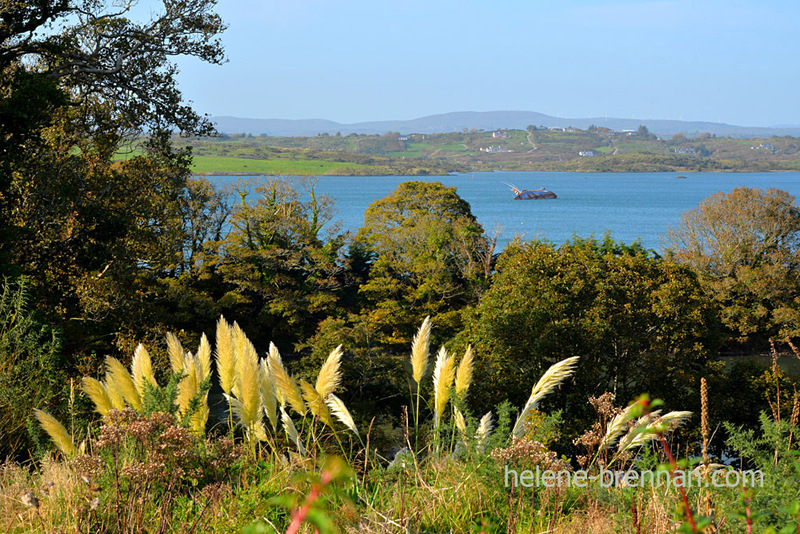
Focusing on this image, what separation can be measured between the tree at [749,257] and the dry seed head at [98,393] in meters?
31.1

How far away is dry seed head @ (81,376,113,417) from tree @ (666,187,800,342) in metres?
31.1

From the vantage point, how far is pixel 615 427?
355 centimetres

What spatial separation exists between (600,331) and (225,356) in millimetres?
15358

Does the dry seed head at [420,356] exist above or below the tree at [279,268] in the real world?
above

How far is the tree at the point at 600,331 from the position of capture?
1805cm

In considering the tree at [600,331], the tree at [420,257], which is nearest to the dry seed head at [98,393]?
the tree at [600,331]

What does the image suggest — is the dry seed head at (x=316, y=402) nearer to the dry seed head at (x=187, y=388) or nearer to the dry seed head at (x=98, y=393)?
the dry seed head at (x=187, y=388)

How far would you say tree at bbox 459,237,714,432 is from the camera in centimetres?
1805

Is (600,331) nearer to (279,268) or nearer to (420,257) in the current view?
(420,257)

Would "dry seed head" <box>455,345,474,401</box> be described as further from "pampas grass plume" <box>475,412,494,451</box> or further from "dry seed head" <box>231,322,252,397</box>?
"dry seed head" <box>231,322,252,397</box>

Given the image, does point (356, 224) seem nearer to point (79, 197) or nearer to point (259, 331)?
point (259, 331)

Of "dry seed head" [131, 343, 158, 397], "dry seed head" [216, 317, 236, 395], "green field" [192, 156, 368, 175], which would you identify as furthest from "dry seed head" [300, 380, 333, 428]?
"green field" [192, 156, 368, 175]

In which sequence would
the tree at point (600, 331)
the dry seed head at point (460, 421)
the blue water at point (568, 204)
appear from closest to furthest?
1. the dry seed head at point (460, 421)
2. the tree at point (600, 331)
3. the blue water at point (568, 204)

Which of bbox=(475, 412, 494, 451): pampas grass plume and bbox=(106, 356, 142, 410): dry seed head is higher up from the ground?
bbox=(106, 356, 142, 410): dry seed head
